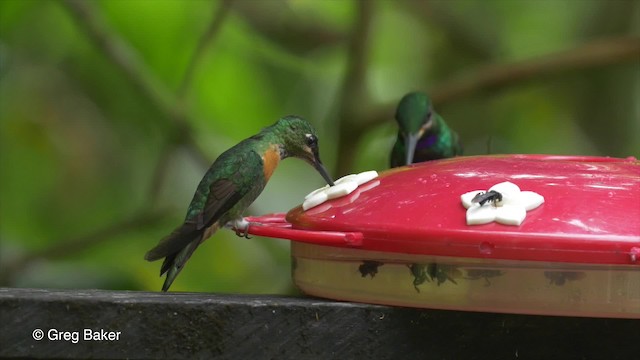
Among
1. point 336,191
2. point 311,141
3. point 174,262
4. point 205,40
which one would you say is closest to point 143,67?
point 205,40

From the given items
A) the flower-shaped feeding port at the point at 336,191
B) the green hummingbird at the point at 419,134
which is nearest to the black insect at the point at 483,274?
the flower-shaped feeding port at the point at 336,191

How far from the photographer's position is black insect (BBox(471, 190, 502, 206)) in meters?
1.46

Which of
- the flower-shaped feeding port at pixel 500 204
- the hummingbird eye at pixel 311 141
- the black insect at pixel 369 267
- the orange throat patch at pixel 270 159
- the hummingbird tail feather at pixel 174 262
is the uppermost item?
the flower-shaped feeding port at pixel 500 204

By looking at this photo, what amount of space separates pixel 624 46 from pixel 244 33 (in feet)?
4.63

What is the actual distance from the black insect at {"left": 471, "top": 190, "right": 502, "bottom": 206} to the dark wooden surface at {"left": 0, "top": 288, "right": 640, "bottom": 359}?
150 millimetres

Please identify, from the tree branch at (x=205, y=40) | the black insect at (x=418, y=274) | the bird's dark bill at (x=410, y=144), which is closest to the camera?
the black insect at (x=418, y=274)

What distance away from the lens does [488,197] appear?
4.81ft

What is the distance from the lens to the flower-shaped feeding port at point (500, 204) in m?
1.41

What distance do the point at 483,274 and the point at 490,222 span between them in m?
0.07

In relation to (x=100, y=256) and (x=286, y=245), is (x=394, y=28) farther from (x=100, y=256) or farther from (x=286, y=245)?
(x=100, y=256)

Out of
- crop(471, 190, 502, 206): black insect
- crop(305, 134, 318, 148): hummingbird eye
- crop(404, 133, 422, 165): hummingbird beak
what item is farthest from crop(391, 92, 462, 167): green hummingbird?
crop(471, 190, 502, 206): black insect

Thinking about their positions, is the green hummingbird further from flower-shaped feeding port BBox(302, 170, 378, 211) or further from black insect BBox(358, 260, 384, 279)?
black insect BBox(358, 260, 384, 279)

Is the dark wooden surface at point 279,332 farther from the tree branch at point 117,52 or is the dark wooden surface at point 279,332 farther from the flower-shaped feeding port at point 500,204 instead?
the tree branch at point 117,52

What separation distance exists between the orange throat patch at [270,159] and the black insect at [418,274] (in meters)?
0.72
